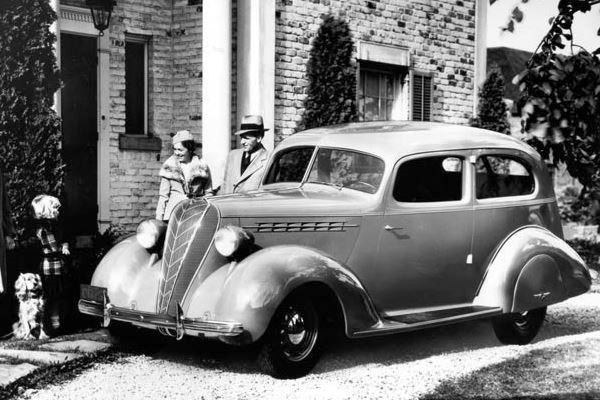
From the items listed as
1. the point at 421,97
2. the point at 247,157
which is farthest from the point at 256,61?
the point at 421,97

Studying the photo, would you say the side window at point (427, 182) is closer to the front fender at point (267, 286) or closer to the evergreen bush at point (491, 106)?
the front fender at point (267, 286)

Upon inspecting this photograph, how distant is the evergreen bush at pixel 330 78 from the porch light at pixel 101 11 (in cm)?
273

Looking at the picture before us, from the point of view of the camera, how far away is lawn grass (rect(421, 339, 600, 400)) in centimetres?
552

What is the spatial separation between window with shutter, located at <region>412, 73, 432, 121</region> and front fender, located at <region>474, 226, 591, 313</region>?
21.9 ft

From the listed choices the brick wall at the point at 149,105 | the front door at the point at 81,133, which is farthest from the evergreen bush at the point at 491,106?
the front door at the point at 81,133

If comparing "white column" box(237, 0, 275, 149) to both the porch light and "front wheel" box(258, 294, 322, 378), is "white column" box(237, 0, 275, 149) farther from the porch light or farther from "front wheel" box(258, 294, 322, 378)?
"front wheel" box(258, 294, 322, 378)

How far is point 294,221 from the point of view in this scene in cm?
620

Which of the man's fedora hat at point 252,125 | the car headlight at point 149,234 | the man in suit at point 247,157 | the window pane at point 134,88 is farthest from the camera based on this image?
the window pane at point 134,88

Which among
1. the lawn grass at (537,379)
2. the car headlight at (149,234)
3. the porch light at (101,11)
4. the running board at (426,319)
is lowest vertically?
the lawn grass at (537,379)

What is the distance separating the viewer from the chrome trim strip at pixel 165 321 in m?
5.51

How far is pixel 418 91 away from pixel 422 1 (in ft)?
4.56

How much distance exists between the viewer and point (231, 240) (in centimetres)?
577

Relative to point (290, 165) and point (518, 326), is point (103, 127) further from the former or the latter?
point (518, 326)

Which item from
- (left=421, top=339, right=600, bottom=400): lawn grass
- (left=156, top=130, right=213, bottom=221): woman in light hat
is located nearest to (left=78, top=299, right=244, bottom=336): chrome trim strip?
(left=421, top=339, right=600, bottom=400): lawn grass
